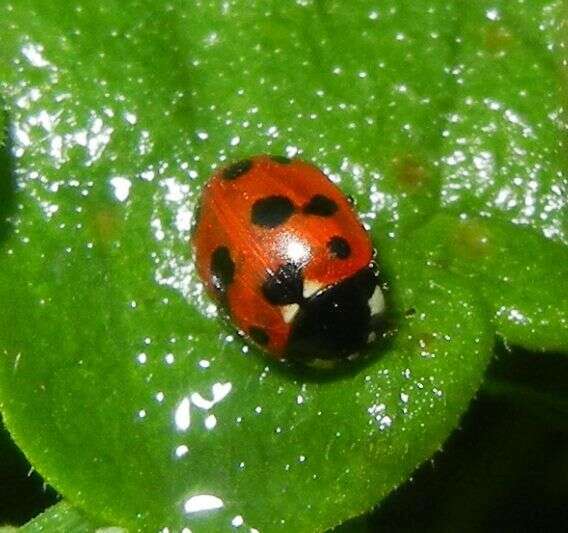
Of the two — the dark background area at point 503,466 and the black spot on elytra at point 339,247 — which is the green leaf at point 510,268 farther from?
the dark background area at point 503,466

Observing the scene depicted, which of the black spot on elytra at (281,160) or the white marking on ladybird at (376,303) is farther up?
the black spot on elytra at (281,160)

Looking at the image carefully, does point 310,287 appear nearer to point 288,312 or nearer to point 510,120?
point 288,312

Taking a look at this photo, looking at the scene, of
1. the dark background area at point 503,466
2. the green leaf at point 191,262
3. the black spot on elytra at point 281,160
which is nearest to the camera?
the green leaf at point 191,262

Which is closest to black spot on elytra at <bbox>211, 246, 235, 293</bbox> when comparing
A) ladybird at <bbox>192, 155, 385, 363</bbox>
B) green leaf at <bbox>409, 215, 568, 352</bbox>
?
ladybird at <bbox>192, 155, 385, 363</bbox>

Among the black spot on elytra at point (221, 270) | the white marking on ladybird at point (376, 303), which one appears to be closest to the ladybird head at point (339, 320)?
the white marking on ladybird at point (376, 303)

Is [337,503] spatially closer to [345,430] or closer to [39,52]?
[345,430]

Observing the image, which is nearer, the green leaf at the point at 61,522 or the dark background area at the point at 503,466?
the green leaf at the point at 61,522

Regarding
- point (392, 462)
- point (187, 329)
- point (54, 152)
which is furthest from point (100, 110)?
point (392, 462)
